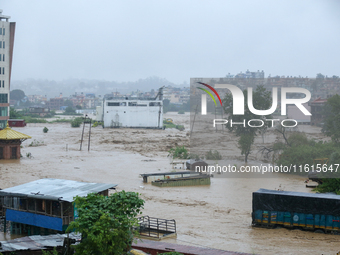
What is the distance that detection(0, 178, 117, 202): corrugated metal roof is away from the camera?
15020 millimetres

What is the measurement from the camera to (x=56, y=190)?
16031 mm

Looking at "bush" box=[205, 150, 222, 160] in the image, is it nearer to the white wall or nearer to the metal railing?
the metal railing

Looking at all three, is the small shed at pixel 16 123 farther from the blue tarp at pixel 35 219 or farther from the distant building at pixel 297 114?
the blue tarp at pixel 35 219

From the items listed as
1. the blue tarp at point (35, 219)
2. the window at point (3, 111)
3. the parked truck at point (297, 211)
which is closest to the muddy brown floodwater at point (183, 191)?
the parked truck at point (297, 211)

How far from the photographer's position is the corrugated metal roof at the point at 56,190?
15020 mm

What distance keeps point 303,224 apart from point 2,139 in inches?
1025

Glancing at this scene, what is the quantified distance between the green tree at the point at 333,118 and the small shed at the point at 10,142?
85.0ft

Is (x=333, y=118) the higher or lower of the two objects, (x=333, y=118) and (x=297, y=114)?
the lower

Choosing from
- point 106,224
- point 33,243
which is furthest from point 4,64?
point 106,224

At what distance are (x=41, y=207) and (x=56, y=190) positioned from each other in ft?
3.04

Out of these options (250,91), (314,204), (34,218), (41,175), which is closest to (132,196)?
(34,218)

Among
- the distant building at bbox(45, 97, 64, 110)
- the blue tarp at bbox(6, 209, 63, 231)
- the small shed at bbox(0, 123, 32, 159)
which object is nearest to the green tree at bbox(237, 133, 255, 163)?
the small shed at bbox(0, 123, 32, 159)

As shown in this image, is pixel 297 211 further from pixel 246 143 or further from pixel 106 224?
pixel 246 143

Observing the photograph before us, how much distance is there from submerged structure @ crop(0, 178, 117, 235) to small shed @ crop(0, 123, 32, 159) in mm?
19091
